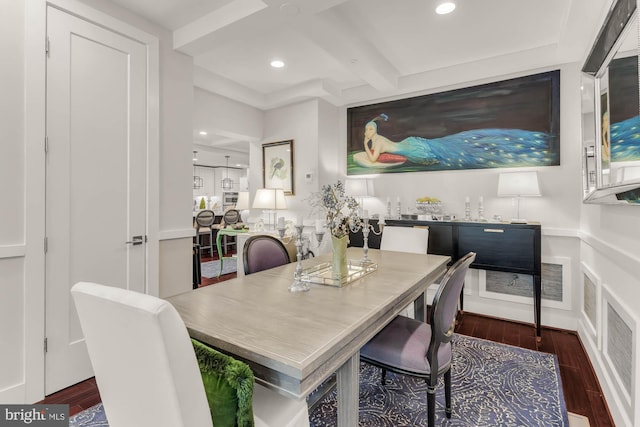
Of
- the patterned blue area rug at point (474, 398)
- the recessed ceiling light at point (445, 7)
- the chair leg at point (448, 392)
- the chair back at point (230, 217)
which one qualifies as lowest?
the patterned blue area rug at point (474, 398)

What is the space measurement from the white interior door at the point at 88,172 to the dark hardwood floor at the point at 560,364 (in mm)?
169

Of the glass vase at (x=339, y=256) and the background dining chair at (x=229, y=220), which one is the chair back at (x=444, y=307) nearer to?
the glass vase at (x=339, y=256)

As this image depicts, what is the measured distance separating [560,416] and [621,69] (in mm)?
1899

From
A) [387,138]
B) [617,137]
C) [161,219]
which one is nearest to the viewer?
[617,137]

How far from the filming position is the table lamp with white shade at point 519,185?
292cm

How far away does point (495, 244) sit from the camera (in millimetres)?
2994

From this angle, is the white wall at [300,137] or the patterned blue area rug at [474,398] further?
the white wall at [300,137]

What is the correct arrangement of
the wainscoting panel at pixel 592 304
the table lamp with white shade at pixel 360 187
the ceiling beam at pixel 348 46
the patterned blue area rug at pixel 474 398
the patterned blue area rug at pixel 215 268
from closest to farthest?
the patterned blue area rug at pixel 474 398 < the wainscoting panel at pixel 592 304 < the ceiling beam at pixel 348 46 < the table lamp with white shade at pixel 360 187 < the patterned blue area rug at pixel 215 268

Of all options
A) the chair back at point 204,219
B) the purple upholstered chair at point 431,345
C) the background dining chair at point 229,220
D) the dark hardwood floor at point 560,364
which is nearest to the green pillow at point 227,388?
the purple upholstered chair at point 431,345

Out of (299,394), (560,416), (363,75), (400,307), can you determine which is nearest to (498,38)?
(363,75)

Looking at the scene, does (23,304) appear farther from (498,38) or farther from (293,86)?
(498,38)

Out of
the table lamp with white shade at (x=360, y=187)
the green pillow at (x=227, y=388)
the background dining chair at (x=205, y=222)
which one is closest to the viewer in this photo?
the green pillow at (x=227, y=388)

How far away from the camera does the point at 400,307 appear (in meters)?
1.57

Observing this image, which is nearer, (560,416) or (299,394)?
(299,394)
